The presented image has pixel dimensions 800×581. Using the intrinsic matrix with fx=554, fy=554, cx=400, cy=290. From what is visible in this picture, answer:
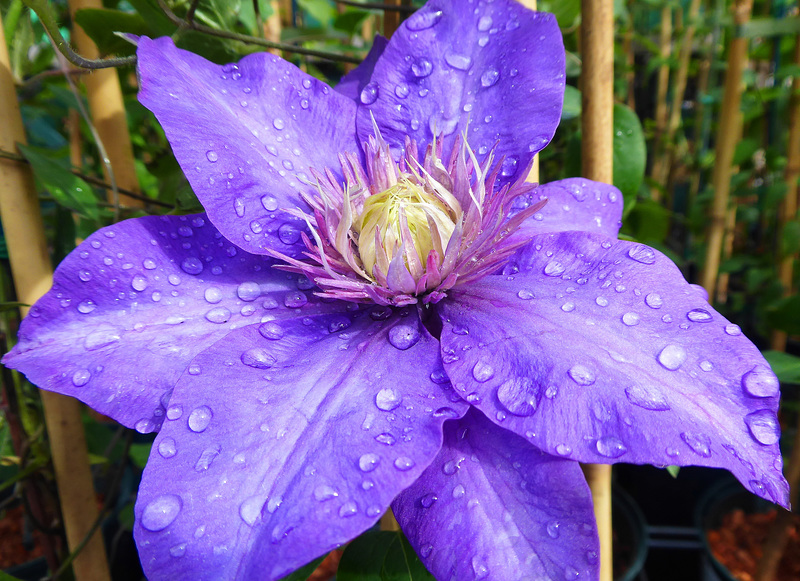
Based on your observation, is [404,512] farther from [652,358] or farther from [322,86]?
[322,86]

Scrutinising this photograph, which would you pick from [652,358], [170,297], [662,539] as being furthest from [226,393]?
[662,539]

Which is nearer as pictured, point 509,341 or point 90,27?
point 509,341

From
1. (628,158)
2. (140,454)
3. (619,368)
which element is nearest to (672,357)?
(619,368)

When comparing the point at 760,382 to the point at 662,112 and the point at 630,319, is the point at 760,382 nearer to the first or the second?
the point at 630,319

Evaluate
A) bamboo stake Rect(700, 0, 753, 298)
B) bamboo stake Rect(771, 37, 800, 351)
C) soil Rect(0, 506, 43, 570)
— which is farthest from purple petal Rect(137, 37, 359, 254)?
soil Rect(0, 506, 43, 570)

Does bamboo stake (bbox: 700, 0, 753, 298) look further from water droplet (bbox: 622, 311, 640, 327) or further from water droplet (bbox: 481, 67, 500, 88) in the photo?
water droplet (bbox: 622, 311, 640, 327)

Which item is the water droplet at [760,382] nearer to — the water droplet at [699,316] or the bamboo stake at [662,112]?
the water droplet at [699,316]

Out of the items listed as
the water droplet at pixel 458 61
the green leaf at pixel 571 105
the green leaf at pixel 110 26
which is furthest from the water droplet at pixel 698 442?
the green leaf at pixel 110 26
